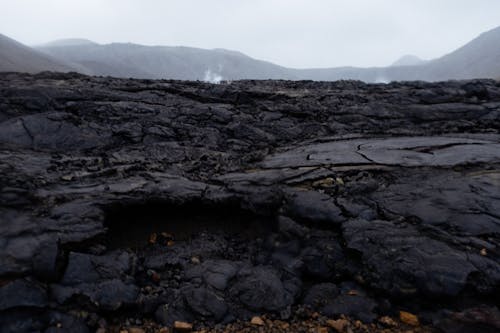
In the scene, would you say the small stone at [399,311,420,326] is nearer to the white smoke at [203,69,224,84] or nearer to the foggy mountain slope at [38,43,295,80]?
the foggy mountain slope at [38,43,295,80]

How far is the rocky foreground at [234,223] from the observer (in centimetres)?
338

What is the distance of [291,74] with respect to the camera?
288 feet

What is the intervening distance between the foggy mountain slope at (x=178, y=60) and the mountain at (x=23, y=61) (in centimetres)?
2042

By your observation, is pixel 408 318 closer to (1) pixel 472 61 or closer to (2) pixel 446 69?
(2) pixel 446 69

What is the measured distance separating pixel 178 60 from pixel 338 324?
280ft

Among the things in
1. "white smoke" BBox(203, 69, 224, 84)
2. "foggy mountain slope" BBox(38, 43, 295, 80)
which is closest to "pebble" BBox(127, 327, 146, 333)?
"foggy mountain slope" BBox(38, 43, 295, 80)

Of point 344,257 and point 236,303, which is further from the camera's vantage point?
point 344,257

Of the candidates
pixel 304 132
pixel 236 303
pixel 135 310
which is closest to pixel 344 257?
pixel 236 303

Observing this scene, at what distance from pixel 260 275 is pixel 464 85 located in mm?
9220

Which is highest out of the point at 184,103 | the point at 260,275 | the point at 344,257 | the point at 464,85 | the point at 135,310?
the point at 464,85

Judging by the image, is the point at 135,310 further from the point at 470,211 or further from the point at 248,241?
the point at 470,211

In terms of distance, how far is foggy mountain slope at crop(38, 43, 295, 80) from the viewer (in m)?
76.9

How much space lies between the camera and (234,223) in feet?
15.9

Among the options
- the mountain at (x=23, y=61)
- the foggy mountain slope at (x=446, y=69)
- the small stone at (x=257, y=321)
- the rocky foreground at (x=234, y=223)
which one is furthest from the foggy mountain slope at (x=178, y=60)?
the small stone at (x=257, y=321)
